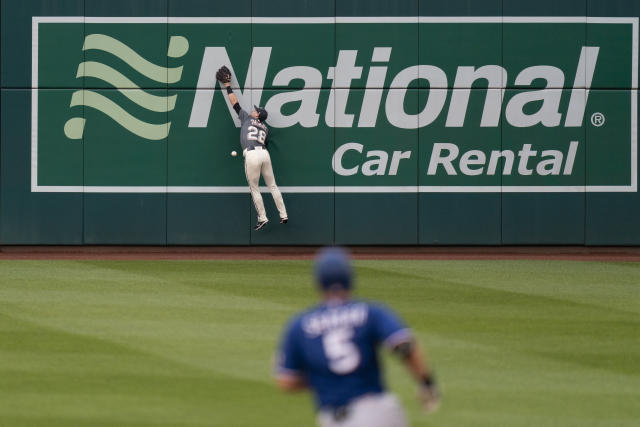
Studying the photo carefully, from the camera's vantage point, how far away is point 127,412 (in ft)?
34.4

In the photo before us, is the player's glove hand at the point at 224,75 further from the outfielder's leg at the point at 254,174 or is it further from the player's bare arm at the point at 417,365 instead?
the player's bare arm at the point at 417,365

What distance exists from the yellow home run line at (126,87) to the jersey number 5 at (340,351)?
18.8 m

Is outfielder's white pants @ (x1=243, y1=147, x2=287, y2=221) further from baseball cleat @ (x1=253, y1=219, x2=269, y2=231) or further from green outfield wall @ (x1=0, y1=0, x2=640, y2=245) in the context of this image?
green outfield wall @ (x1=0, y1=0, x2=640, y2=245)

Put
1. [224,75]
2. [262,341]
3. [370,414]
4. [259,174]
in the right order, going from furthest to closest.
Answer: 1. [224,75]
2. [259,174]
3. [262,341]
4. [370,414]

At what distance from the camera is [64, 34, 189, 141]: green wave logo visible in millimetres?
24484

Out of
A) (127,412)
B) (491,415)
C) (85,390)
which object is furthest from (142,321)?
(491,415)

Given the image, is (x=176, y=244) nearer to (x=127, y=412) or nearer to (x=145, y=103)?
(x=145, y=103)

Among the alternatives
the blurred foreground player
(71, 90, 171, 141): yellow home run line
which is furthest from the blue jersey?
(71, 90, 171, 141): yellow home run line

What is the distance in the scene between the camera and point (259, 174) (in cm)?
2394

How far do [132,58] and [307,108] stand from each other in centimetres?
356

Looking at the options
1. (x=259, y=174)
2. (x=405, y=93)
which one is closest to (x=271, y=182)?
(x=259, y=174)

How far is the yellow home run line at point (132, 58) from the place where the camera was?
2448cm

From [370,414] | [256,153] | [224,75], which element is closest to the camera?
[370,414]

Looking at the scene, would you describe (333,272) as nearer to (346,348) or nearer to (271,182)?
(346,348)
